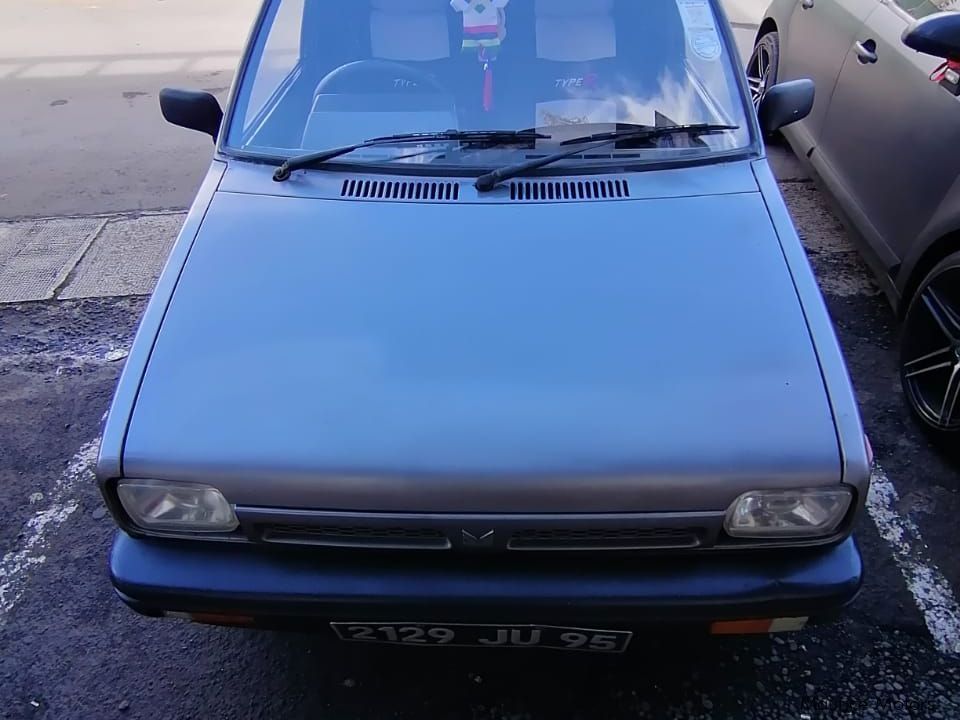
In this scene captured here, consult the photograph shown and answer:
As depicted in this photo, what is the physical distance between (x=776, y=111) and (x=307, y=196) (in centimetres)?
164

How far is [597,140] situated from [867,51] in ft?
6.74

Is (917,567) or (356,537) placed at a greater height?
(356,537)

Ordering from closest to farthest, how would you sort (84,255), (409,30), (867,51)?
1. (409,30)
2. (867,51)
3. (84,255)

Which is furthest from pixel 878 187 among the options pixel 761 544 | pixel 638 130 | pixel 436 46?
pixel 761 544

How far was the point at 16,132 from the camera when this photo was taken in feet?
21.1

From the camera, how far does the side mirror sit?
9.48 feet

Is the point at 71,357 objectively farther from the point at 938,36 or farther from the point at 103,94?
the point at 103,94

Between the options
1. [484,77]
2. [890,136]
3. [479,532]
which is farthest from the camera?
[890,136]

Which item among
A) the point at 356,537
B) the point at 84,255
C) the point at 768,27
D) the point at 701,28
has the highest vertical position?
the point at 701,28

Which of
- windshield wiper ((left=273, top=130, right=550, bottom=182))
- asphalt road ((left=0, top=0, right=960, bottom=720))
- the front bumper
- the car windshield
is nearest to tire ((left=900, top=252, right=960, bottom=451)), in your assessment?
asphalt road ((left=0, top=0, right=960, bottom=720))

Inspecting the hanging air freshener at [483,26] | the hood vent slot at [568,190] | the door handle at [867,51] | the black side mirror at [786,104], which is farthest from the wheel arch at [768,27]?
the hood vent slot at [568,190]

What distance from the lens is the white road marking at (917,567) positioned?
8.14 feet

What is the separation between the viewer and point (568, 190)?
2.38m

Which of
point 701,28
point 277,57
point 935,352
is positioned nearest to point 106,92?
point 277,57
